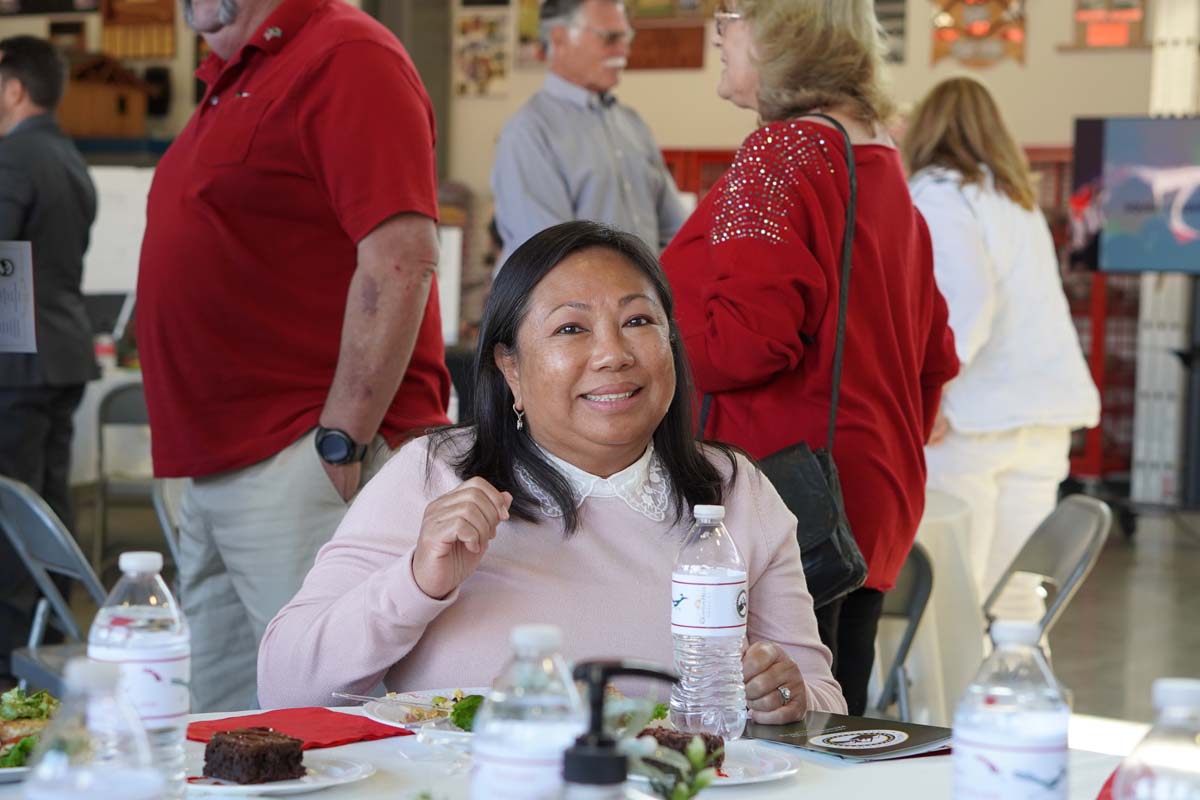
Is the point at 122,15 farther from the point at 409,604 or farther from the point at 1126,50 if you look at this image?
the point at 409,604

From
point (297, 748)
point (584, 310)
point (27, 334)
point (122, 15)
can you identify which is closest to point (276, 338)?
point (27, 334)

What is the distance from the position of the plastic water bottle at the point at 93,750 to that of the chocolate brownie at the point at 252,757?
0.28 metres

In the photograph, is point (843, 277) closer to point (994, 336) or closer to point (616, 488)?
point (616, 488)

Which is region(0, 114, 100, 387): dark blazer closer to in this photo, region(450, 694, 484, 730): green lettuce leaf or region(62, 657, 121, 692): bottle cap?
region(450, 694, 484, 730): green lettuce leaf

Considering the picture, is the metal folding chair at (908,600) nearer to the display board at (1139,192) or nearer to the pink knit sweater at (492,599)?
the pink knit sweater at (492,599)

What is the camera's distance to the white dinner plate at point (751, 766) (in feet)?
4.81

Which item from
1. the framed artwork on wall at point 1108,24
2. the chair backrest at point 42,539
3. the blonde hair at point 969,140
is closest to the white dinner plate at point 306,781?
the chair backrest at point 42,539

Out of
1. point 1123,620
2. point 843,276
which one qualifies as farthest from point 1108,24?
point 843,276

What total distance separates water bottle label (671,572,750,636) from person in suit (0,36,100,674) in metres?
3.46

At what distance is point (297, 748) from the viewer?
1434 mm

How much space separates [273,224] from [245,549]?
1.87 ft

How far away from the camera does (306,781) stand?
1410 millimetres

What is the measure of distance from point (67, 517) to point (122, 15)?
26.7 ft

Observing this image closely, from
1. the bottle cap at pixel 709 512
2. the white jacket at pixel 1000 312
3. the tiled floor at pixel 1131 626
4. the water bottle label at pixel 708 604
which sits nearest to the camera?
the water bottle label at pixel 708 604
